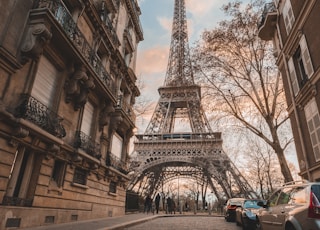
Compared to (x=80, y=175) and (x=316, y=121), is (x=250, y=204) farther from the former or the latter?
(x=80, y=175)

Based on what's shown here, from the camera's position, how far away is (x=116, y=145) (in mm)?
17062

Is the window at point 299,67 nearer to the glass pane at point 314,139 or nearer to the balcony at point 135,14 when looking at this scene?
the glass pane at point 314,139

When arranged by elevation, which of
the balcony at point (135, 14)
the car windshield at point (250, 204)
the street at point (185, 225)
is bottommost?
the street at point (185, 225)

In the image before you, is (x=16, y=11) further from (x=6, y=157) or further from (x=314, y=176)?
(x=314, y=176)

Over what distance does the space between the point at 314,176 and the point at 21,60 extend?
1220 centimetres

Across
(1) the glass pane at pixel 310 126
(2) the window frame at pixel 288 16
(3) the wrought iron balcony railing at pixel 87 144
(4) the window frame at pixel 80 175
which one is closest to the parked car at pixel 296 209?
(1) the glass pane at pixel 310 126

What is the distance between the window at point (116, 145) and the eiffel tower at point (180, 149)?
9818 millimetres

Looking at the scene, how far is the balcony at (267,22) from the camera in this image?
1553 centimetres

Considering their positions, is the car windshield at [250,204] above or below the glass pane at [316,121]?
below

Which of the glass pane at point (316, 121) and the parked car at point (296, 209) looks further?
the glass pane at point (316, 121)

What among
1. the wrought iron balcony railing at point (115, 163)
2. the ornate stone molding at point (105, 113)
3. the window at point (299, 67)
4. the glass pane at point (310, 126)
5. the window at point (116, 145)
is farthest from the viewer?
the window at point (116, 145)

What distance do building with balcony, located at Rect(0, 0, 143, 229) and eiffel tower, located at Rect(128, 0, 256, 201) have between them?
13.1 m

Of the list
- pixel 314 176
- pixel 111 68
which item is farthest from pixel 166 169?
pixel 314 176

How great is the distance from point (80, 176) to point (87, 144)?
58.4 inches
